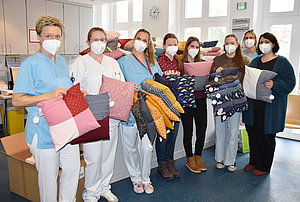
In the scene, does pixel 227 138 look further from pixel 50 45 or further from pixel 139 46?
pixel 50 45

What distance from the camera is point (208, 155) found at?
3.59m

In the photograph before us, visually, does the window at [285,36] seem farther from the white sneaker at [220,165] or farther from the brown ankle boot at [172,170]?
the brown ankle boot at [172,170]

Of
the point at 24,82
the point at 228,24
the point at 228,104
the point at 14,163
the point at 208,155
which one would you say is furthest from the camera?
the point at 228,24

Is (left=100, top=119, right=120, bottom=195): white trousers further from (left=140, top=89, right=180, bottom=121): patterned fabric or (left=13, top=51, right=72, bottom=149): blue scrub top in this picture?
(left=13, top=51, right=72, bottom=149): blue scrub top

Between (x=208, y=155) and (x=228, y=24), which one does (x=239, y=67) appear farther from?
(x=228, y=24)

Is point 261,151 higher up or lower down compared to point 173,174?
higher up

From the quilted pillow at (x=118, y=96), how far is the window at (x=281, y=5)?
390cm

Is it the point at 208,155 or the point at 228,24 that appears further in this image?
the point at 228,24

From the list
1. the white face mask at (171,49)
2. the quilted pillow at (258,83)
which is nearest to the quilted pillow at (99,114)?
the white face mask at (171,49)

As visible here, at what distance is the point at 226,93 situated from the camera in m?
2.77

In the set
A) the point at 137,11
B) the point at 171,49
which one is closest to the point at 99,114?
the point at 171,49

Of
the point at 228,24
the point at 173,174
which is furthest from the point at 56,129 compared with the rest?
the point at 228,24

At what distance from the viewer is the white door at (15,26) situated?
16.4ft

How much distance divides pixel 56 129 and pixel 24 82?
379 mm
